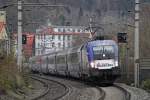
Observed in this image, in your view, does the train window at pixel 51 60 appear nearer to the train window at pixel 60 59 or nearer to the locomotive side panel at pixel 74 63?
the train window at pixel 60 59

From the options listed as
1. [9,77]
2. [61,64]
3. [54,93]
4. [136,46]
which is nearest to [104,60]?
[136,46]

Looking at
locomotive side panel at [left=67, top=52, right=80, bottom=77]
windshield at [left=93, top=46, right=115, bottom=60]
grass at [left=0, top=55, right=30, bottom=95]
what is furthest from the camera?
locomotive side panel at [left=67, top=52, right=80, bottom=77]

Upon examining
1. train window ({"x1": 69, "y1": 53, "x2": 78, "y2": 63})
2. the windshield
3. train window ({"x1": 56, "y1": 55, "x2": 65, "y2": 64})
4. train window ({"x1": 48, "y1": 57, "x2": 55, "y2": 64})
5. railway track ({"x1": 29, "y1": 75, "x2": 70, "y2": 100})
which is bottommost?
railway track ({"x1": 29, "y1": 75, "x2": 70, "y2": 100})

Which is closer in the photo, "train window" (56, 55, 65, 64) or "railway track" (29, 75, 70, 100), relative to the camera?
"railway track" (29, 75, 70, 100)

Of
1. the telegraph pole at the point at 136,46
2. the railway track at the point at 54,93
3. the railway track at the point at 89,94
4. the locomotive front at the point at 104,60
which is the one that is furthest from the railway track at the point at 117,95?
the locomotive front at the point at 104,60

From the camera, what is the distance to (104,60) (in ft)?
108

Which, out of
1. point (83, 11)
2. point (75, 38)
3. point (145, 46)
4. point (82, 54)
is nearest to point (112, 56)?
point (82, 54)

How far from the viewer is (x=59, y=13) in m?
122

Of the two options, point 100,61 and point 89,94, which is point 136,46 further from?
point 89,94

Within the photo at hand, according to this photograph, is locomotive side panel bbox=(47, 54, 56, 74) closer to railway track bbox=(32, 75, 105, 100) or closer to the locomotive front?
the locomotive front

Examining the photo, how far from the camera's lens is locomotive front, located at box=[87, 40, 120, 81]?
1292 inches

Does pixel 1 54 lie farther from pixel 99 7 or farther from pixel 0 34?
pixel 99 7

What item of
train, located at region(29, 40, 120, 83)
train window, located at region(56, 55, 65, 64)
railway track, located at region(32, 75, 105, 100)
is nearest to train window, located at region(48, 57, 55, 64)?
train window, located at region(56, 55, 65, 64)

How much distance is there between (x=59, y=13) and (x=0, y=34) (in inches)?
3790
